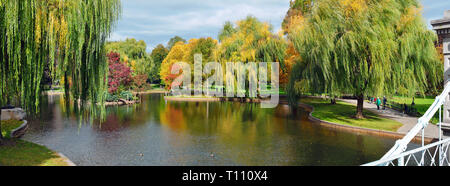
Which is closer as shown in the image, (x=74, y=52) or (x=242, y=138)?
(x=74, y=52)

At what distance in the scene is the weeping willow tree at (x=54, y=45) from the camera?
820cm

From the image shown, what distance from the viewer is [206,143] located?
46.2ft

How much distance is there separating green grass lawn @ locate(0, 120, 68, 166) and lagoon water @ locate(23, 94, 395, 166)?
2.22 feet

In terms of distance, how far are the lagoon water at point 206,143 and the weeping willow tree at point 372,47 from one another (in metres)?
4.10

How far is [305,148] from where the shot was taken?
515 inches

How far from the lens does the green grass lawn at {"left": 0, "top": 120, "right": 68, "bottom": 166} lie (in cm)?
975

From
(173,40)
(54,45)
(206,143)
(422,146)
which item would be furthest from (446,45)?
(173,40)

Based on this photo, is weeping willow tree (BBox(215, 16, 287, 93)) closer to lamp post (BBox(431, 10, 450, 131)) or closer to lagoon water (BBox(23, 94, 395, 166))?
lagoon water (BBox(23, 94, 395, 166))

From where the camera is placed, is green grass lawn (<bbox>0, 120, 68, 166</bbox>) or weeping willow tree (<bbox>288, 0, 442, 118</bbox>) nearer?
green grass lawn (<bbox>0, 120, 68, 166</bbox>)

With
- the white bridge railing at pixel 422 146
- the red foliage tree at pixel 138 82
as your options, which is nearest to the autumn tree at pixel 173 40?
the red foliage tree at pixel 138 82

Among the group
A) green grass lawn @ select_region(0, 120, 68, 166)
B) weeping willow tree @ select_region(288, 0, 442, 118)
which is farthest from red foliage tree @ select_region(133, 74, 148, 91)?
weeping willow tree @ select_region(288, 0, 442, 118)

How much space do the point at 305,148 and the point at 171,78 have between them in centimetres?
4004
